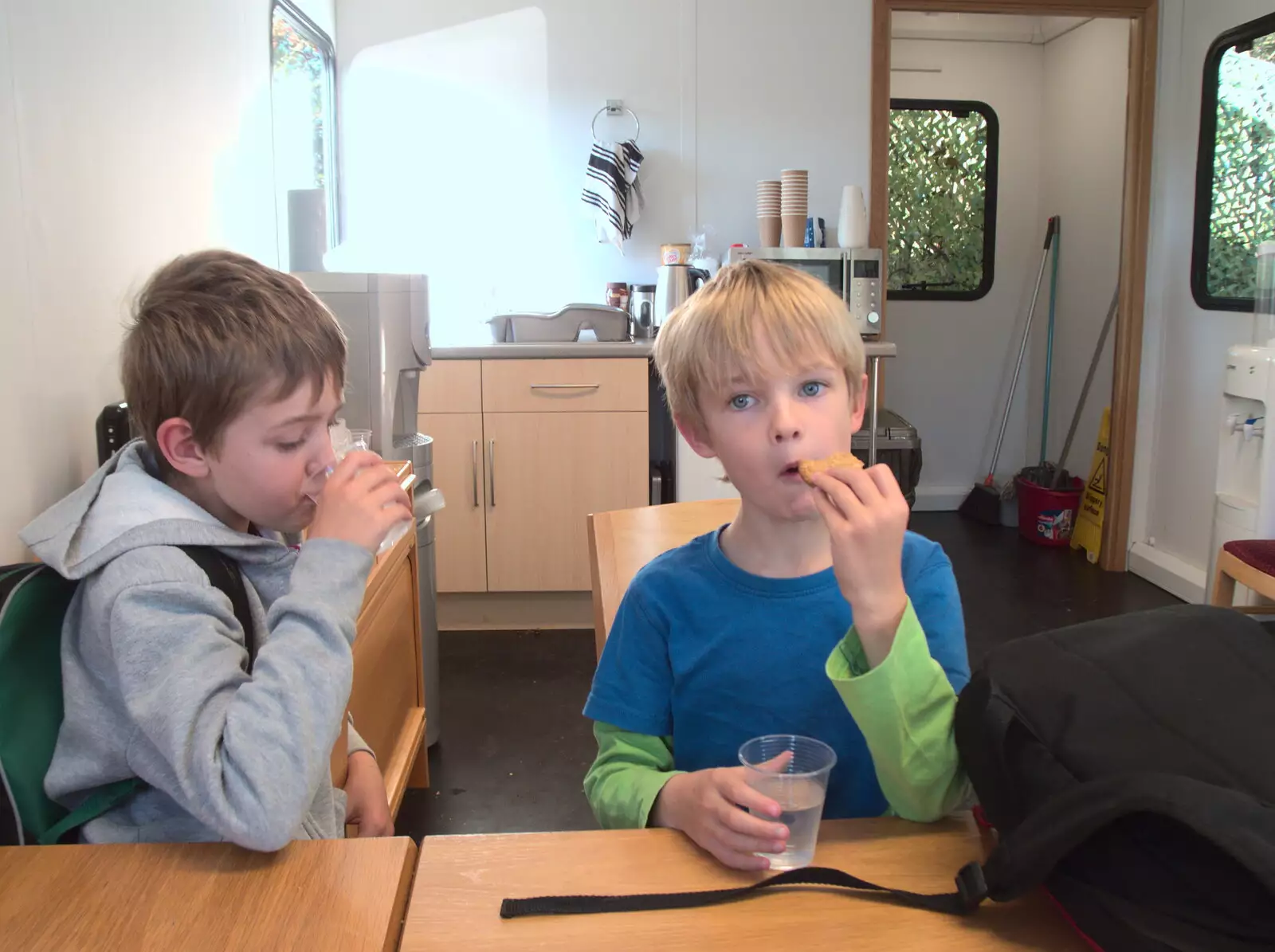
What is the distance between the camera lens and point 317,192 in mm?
2697

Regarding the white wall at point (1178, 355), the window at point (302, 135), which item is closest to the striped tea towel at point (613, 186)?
the window at point (302, 135)

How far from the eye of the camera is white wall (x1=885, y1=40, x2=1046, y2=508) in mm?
5254

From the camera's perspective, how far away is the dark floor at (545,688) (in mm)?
2404

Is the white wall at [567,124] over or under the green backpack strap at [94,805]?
over

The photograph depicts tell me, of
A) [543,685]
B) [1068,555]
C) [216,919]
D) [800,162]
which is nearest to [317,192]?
[543,685]

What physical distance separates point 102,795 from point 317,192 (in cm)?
212

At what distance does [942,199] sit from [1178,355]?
70.1 inches

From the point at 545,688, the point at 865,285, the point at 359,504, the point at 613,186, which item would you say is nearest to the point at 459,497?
the point at 545,688

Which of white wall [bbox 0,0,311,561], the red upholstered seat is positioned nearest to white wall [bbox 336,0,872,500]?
white wall [bbox 0,0,311,561]

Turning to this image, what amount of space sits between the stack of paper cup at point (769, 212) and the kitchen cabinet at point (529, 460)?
33.3 inches

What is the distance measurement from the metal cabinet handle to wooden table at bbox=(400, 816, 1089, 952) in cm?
275

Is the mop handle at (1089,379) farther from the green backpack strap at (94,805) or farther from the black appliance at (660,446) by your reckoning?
the green backpack strap at (94,805)

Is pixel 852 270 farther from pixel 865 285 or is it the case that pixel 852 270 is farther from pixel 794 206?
pixel 794 206

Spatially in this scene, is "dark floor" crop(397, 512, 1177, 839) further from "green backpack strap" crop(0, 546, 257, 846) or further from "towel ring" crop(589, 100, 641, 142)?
"towel ring" crop(589, 100, 641, 142)
